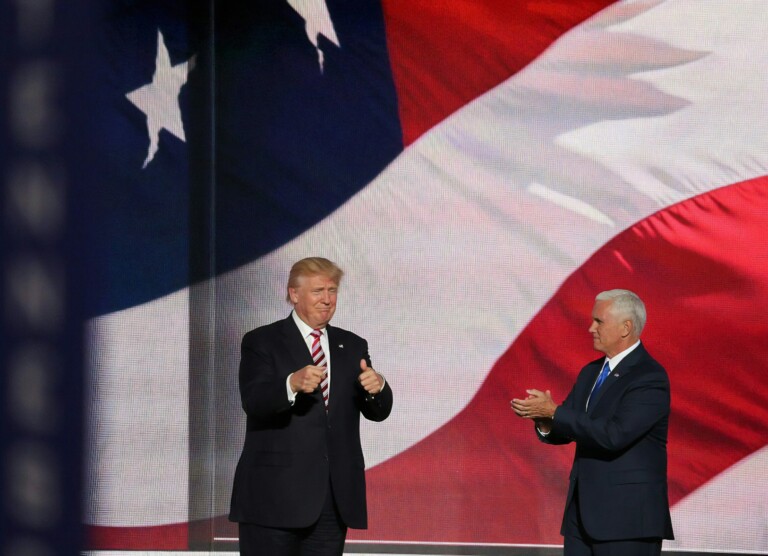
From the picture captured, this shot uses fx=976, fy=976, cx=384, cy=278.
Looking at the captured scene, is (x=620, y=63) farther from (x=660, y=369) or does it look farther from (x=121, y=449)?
(x=121, y=449)

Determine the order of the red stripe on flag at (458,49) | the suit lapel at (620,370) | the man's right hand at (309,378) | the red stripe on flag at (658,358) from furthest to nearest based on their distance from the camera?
the red stripe on flag at (458,49) < the red stripe on flag at (658,358) < the suit lapel at (620,370) < the man's right hand at (309,378)

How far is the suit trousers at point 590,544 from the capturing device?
8.46 feet

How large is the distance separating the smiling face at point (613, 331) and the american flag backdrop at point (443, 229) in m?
1.54

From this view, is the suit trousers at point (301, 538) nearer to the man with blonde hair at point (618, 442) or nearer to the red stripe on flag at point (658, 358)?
the man with blonde hair at point (618, 442)

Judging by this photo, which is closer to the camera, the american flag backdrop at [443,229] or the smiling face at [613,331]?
the smiling face at [613,331]

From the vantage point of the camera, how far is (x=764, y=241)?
4117 millimetres

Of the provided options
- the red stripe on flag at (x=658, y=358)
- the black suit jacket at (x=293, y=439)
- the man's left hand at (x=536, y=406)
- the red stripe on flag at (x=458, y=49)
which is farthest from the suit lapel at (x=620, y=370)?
the red stripe on flag at (x=458, y=49)

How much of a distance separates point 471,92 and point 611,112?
0.61 meters

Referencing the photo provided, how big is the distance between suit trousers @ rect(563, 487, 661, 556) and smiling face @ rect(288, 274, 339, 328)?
0.84 meters

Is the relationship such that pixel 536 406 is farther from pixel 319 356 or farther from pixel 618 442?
pixel 319 356

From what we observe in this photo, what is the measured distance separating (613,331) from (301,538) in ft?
3.29

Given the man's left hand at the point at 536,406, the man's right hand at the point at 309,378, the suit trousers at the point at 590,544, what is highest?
the man's right hand at the point at 309,378

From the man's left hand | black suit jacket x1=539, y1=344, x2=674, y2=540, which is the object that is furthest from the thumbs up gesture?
black suit jacket x1=539, y1=344, x2=674, y2=540

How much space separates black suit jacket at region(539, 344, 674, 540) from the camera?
8.26ft
